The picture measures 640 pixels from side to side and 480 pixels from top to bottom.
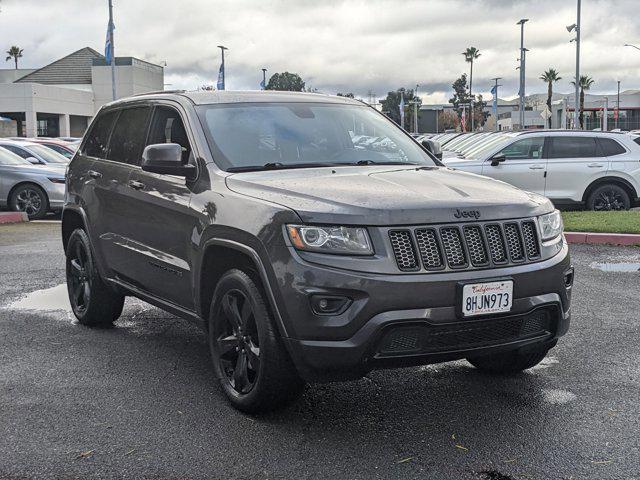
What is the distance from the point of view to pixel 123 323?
6.96 m

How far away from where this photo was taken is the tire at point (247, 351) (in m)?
4.24

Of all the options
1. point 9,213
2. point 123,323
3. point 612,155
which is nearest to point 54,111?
point 9,213

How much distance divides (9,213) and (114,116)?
9.73 m

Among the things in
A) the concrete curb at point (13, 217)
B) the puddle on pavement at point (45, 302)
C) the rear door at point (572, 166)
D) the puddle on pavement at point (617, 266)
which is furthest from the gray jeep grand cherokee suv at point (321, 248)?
the concrete curb at point (13, 217)

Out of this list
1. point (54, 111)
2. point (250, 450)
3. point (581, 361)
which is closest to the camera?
point (250, 450)

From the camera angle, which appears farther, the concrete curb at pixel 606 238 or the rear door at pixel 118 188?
the concrete curb at pixel 606 238

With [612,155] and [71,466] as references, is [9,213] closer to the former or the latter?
[612,155]

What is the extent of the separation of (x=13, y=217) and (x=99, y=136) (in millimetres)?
9562

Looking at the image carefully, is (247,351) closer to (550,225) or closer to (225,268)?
(225,268)

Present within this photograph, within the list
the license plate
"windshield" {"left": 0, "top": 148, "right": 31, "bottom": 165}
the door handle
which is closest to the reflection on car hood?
the license plate

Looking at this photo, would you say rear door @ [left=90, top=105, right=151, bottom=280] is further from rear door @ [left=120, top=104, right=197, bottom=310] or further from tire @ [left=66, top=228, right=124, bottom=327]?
tire @ [left=66, top=228, right=124, bottom=327]

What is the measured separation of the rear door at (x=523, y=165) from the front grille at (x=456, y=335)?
10.3m

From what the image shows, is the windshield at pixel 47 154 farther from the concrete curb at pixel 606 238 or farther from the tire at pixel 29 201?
the concrete curb at pixel 606 238

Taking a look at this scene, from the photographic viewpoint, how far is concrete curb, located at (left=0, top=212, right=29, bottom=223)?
1539 centimetres
